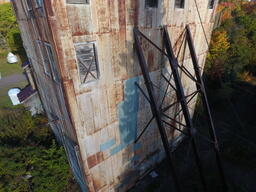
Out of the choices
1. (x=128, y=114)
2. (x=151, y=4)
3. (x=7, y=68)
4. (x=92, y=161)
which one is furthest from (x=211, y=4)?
(x=7, y=68)

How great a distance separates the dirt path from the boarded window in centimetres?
1984

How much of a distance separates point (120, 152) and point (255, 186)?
797 cm

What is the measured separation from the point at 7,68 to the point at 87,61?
26812 mm

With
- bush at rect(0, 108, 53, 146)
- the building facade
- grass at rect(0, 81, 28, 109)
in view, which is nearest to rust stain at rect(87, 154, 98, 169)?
the building facade

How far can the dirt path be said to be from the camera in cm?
1948

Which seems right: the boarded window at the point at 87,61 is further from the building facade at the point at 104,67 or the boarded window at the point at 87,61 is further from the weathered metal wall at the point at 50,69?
the weathered metal wall at the point at 50,69

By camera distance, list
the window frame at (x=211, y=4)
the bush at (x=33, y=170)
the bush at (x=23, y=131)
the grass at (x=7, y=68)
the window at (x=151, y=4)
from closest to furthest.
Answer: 1. the window at (x=151, y=4)
2. the bush at (x=33, y=170)
3. the window frame at (x=211, y=4)
4. the bush at (x=23, y=131)
5. the grass at (x=7, y=68)

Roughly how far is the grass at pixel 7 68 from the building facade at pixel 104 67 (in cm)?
2113

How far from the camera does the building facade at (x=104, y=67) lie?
4270mm

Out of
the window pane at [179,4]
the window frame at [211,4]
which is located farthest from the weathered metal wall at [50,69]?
the window frame at [211,4]

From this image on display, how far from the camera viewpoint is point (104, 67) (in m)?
5.12

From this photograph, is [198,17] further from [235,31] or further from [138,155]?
[235,31]

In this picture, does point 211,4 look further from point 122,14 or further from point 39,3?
point 39,3

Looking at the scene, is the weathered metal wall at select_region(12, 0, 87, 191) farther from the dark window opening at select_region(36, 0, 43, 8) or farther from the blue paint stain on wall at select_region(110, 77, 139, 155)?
the blue paint stain on wall at select_region(110, 77, 139, 155)
